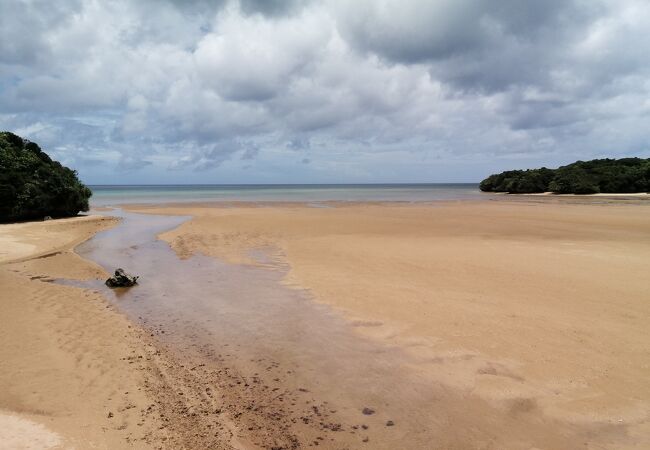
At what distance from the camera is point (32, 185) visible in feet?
87.8

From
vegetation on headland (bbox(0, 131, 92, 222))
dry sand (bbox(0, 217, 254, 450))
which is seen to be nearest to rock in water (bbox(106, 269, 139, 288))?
dry sand (bbox(0, 217, 254, 450))

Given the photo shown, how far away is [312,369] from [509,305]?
5.06 meters

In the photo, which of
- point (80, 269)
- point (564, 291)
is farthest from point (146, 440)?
point (80, 269)

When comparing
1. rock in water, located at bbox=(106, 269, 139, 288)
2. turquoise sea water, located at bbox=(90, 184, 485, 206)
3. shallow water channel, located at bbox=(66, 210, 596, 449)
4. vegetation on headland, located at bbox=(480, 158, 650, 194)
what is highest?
vegetation on headland, located at bbox=(480, 158, 650, 194)

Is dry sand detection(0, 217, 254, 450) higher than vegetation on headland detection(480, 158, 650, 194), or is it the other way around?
vegetation on headland detection(480, 158, 650, 194)

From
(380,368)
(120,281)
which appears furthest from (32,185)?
(380,368)

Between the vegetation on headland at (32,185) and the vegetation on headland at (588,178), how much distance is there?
69.2 m

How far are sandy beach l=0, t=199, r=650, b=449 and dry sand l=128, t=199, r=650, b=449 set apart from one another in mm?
38

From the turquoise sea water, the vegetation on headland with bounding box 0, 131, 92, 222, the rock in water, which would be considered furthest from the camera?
the turquoise sea water

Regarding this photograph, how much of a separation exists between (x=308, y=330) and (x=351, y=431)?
11.0 feet

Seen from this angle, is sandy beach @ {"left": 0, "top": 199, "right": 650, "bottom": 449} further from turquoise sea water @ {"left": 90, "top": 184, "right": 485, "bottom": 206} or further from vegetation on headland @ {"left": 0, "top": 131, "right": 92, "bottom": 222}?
turquoise sea water @ {"left": 90, "top": 184, "right": 485, "bottom": 206}

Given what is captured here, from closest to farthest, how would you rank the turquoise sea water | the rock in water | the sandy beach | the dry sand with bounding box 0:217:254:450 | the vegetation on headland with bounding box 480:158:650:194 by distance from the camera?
the dry sand with bounding box 0:217:254:450 → the sandy beach → the rock in water → the turquoise sea water → the vegetation on headland with bounding box 480:158:650:194

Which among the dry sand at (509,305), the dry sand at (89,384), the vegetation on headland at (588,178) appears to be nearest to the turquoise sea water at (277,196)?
the vegetation on headland at (588,178)

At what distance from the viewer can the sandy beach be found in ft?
15.6
